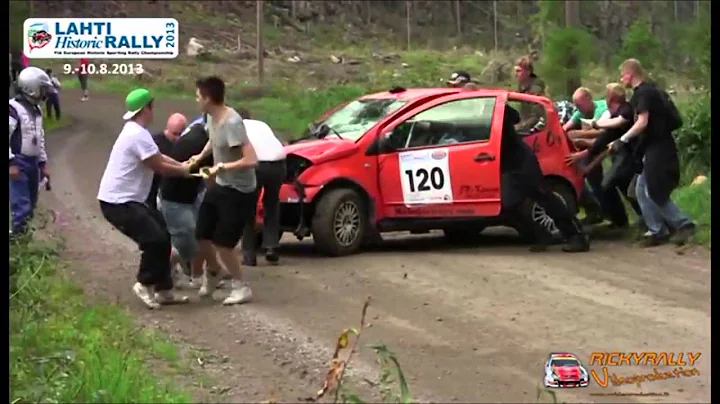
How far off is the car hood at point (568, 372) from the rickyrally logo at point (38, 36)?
8.77ft

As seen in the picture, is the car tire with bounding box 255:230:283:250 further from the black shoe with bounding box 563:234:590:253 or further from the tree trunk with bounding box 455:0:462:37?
the tree trunk with bounding box 455:0:462:37

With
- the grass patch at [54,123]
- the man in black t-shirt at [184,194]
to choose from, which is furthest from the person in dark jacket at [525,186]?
the grass patch at [54,123]

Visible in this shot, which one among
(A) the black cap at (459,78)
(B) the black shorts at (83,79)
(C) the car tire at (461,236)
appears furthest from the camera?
(A) the black cap at (459,78)

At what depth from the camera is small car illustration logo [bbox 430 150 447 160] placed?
1102 cm

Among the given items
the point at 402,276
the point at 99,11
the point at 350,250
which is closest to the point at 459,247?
the point at 350,250

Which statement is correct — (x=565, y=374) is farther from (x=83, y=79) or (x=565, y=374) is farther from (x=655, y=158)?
(x=655, y=158)

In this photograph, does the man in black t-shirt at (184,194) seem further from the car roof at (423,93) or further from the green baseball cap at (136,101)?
the car roof at (423,93)

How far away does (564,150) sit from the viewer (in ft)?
38.2

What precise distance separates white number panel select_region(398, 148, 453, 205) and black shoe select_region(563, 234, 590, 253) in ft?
3.84

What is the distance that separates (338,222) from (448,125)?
4.62ft

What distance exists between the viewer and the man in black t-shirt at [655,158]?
1098cm

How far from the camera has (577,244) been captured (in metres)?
11.2

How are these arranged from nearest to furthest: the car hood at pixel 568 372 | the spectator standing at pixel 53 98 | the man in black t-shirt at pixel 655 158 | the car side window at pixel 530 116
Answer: the car hood at pixel 568 372 < the spectator standing at pixel 53 98 < the man in black t-shirt at pixel 655 158 < the car side window at pixel 530 116

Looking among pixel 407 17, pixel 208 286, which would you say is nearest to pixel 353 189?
pixel 407 17
